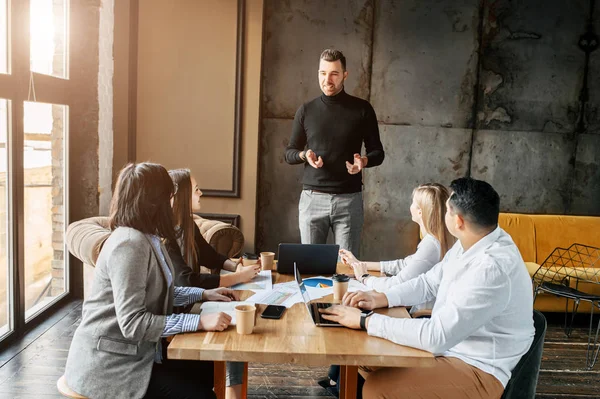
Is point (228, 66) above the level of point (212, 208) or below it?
above

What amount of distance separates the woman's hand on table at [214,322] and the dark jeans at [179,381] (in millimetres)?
280

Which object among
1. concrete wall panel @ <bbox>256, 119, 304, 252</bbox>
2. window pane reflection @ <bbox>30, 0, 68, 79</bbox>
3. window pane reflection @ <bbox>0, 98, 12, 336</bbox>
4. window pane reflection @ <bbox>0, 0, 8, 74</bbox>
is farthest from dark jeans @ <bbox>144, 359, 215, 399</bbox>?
concrete wall panel @ <bbox>256, 119, 304, 252</bbox>

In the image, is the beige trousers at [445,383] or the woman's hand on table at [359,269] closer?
the beige trousers at [445,383]

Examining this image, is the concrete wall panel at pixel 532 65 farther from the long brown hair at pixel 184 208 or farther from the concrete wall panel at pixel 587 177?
the long brown hair at pixel 184 208

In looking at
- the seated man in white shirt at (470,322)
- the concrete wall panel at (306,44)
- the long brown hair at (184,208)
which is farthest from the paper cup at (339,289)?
the concrete wall panel at (306,44)

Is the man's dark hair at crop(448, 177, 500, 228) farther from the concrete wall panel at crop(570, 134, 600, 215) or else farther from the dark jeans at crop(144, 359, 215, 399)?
the concrete wall panel at crop(570, 134, 600, 215)

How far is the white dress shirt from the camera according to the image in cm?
190

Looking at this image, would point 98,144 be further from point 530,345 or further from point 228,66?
point 530,345

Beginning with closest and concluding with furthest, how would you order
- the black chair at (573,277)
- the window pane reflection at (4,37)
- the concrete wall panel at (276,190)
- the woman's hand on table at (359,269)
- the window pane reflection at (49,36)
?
the woman's hand on table at (359,269) < the window pane reflection at (4,37) < the window pane reflection at (49,36) < the black chair at (573,277) < the concrete wall panel at (276,190)

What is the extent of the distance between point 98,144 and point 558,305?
3855mm

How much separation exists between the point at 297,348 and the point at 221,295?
628 mm

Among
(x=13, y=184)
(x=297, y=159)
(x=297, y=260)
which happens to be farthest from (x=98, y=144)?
(x=297, y=260)

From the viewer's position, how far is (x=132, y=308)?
193 cm

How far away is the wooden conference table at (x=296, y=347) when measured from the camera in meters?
1.80
